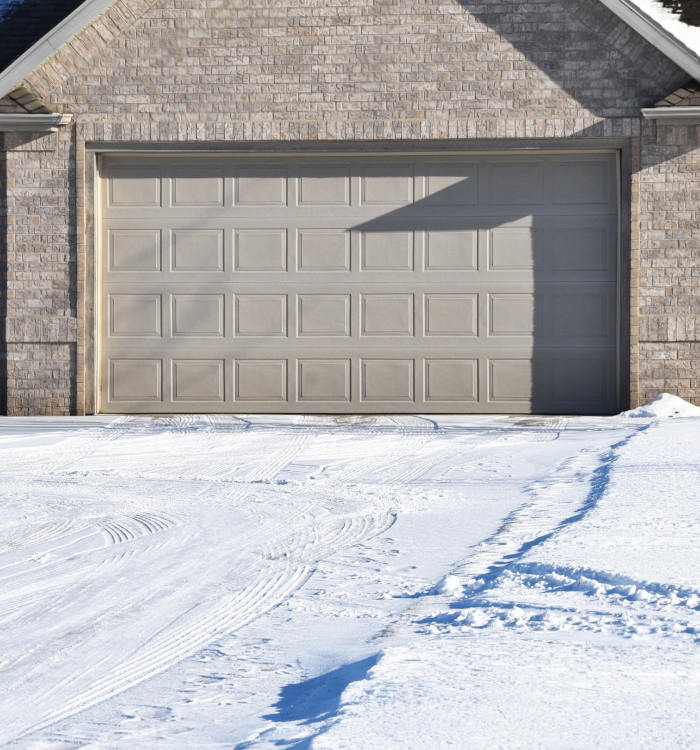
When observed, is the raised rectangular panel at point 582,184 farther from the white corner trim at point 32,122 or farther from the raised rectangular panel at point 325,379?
the white corner trim at point 32,122

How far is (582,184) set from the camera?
11938mm

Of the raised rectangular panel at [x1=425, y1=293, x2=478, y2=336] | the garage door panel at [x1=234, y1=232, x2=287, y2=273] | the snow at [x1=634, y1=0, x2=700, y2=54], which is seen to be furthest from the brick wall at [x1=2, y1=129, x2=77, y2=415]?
the snow at [x1=634, y1=0, x2=700, y2=54]

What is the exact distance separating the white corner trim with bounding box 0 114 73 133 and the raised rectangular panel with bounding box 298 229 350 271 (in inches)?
113

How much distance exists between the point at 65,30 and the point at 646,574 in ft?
32.1

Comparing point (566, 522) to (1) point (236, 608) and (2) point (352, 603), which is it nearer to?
(2) point (352, 603)

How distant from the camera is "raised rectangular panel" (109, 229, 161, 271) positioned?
1218 cm

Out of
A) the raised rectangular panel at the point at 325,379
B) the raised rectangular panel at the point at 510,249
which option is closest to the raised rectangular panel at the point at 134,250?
the raised rectangular panel at the point at 325,379

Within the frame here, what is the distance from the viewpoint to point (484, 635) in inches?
140

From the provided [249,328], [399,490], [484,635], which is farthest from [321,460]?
[484,635]

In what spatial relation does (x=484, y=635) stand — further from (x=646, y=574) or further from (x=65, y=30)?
(x=65, y=30)

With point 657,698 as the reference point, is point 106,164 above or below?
above

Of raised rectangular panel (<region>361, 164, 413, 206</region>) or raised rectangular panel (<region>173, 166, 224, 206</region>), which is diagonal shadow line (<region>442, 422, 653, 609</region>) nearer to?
raised rectangular panel (<region>361, 164, 413, 206</region>)

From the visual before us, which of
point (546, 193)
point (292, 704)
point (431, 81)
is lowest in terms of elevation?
point (292, 704)

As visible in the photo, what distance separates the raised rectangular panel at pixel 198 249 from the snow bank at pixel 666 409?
473cm
